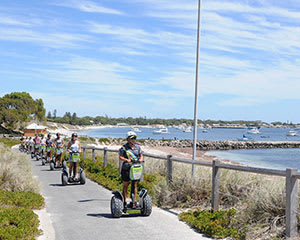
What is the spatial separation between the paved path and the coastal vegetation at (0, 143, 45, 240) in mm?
429

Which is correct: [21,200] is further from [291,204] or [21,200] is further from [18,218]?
[291,204]

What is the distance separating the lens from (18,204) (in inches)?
383

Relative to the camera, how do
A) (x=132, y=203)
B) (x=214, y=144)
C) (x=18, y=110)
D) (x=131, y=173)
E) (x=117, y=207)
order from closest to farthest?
1. (x=131, y=173)
2. (x=117, y=207)
3. (x=132, y=203)
4. (x=214, y=144)
5. (x=18, y=110)

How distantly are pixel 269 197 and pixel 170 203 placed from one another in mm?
3479

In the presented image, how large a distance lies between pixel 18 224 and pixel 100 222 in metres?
1.74

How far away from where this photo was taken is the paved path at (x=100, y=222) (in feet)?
25.0

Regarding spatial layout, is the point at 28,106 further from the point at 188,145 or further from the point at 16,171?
the point at 16,171

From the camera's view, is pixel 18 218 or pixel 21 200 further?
pixel 21 200

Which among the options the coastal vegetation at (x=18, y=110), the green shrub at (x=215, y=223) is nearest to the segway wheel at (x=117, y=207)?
the green shrub at (x=215, y=223)

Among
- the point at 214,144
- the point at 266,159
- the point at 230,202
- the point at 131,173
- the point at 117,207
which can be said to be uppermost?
the point at 131,173

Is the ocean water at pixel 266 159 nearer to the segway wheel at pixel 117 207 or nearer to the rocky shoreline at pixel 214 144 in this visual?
the rocky shoreline at pixel 214 144

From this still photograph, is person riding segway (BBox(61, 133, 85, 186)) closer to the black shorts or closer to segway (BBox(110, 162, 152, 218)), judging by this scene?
A: segway (BBox(110, 162, 152, 218))

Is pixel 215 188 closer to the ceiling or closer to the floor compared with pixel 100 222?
closer to the ceiling

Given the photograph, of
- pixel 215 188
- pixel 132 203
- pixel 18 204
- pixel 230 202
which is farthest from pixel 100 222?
pixel 230 202
